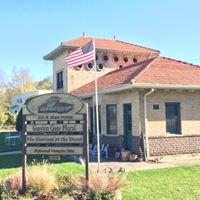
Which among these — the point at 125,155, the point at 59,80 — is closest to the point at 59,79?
the point at 59,80

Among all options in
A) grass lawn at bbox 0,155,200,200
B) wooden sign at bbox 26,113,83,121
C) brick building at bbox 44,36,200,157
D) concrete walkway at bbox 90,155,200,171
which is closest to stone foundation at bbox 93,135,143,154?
brick building at bbox 44,36,200,157

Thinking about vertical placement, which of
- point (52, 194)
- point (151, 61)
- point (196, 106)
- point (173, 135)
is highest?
point (151, 61)

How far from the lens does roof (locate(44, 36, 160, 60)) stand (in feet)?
85.9

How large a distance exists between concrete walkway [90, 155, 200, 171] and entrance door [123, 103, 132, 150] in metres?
1.73

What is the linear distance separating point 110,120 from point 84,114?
983 centimetres

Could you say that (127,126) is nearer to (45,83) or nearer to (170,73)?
(170,73)

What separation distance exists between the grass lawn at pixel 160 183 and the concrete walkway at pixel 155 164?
2.73 ft

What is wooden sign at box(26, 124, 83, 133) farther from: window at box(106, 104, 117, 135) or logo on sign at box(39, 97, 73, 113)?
window at box(106, 104, 117, 135)

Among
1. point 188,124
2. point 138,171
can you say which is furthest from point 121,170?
point 188,124

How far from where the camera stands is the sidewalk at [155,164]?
15.2 m

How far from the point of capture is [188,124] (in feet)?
61.0

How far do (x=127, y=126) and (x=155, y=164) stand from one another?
10.1 ft

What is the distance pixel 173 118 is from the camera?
18391 millimetres

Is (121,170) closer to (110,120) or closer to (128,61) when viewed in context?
(110,120)
